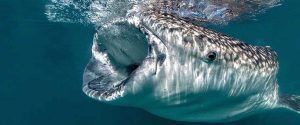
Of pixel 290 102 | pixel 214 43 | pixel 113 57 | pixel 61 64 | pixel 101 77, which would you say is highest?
pixel 214 43

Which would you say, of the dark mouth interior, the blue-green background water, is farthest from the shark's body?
the blue-green background water

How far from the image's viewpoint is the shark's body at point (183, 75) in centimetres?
402

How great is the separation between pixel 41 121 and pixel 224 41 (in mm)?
9886

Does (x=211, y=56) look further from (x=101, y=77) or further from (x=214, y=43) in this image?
(x=101, y=77)

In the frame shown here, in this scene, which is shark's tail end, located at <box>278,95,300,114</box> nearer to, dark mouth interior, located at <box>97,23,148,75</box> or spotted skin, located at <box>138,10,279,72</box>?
spotted skin, located at <box>138,10,279,72</box>

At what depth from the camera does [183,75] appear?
4270 mm

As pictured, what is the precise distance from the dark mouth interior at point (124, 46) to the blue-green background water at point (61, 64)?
4047 millimetres

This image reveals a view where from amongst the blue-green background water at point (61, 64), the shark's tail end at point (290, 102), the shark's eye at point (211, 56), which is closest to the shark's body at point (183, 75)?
the shark's eye at point (211, 56)

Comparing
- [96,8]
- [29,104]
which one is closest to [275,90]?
[96,8]

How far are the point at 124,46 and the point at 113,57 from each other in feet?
1.53

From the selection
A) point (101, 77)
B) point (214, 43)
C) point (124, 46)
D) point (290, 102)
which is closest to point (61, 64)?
point (290, 102)

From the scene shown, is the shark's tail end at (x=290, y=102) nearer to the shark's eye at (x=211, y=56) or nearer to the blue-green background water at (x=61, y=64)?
the blue-green background water at (x=61, y=64)

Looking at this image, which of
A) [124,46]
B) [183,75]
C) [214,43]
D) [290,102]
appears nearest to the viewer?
[183,75]

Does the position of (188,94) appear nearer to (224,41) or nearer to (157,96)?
(157,96)
